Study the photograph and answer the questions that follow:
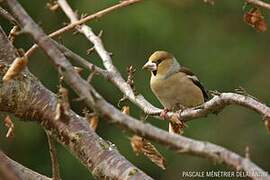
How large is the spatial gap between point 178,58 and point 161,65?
4.82m

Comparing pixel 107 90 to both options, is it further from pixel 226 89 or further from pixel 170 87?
pixel 170 87

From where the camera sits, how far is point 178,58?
9383mm

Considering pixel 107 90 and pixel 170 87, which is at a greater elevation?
pixel 170 87

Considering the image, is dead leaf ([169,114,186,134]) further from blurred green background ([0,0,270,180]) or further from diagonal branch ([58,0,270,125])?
blurred green background ([0,0,270,180])

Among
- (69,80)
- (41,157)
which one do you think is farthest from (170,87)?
(41,157)

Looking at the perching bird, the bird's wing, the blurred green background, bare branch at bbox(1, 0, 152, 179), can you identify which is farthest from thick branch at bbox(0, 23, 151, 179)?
the blurred green background

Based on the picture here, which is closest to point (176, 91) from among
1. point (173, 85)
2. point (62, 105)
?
point (173, 85)

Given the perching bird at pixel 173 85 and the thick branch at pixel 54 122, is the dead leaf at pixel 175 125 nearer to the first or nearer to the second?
the thick branch at pixel 54 122

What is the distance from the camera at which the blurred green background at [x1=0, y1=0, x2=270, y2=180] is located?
29.5 ft

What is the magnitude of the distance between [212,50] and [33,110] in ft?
23.8

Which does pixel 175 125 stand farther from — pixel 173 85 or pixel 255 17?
pixel 173 85

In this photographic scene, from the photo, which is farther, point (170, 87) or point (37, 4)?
point (37, 4)

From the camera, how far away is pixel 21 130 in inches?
366

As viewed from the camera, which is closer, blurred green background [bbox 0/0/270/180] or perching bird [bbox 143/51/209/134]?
Result: perching bird [bbox 143/51/209/134]
